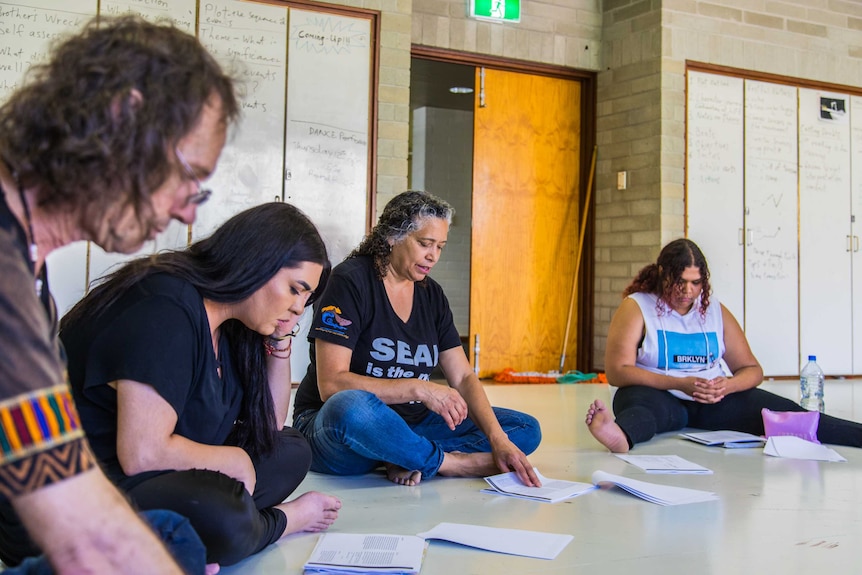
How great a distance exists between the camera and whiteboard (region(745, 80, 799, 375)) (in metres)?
6.38

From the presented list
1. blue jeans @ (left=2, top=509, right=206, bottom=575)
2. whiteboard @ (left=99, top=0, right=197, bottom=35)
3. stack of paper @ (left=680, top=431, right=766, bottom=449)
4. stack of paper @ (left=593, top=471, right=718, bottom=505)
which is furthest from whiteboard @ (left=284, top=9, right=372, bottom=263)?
blue jeans @ (left=2, top=509, right=206, bottom=575)

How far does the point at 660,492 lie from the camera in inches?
97.7

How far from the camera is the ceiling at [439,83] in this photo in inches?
263

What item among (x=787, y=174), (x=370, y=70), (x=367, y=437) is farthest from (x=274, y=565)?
(x=787, y=174)

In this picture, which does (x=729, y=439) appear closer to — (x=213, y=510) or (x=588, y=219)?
(x=213, y=510)

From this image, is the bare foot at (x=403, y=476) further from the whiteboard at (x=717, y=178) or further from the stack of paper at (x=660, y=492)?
the whiteboard at (x=717, y=178)

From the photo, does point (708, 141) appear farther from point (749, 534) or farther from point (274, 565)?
point (274, 565)

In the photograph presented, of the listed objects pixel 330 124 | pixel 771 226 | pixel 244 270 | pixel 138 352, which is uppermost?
pixel 330 124

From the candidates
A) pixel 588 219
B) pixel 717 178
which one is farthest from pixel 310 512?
pixel 717 178

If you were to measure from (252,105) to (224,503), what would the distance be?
3.80 metres

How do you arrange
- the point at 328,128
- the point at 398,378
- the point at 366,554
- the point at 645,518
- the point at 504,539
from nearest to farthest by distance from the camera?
the point at 366,554, the point at 504,539, the point at 645,518, the point at 398,378, the point at 328,128

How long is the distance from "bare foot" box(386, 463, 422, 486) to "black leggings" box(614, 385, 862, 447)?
0.94m

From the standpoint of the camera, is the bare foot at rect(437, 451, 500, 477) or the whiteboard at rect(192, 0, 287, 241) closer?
the bare foot at rect(437, 451, 500, 477)

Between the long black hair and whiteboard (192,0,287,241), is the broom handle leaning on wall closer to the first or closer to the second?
whiteboard (192,0,287,241)
